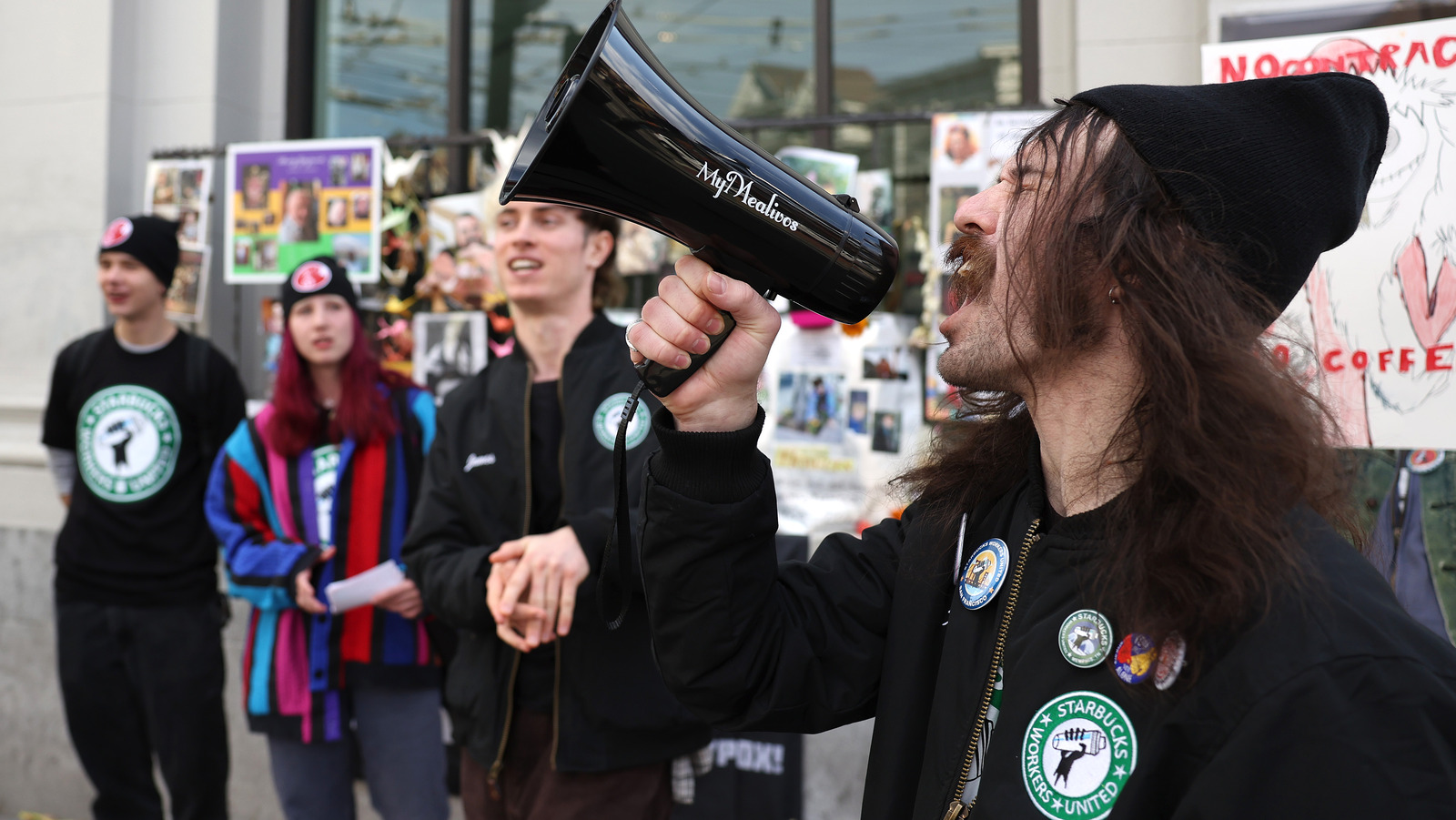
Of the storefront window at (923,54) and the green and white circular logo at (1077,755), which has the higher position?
the storefront window at (923,54)

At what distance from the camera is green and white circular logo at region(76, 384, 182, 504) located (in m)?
3.48

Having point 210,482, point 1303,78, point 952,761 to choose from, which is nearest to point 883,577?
point 952,761

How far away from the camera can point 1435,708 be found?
0.85 meters

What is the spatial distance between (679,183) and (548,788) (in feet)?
4.97

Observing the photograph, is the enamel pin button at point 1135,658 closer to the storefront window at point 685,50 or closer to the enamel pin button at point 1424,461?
the enamel pin button at point 1424,461

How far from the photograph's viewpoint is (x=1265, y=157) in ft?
3.61

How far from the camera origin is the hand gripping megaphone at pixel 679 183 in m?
1.19

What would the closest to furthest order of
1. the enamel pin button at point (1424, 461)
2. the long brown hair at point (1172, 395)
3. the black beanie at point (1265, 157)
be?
the long brown hair at point (1172, 395)
the black beanie at point (1265, 157)
the enamel pin button at point (1424, 461)

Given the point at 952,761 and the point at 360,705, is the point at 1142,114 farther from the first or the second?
the point at 360,705

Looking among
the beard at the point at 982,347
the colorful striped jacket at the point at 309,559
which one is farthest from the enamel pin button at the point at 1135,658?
the colorful striped jacket at the point at 309,559

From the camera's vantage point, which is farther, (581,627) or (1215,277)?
(581,627)

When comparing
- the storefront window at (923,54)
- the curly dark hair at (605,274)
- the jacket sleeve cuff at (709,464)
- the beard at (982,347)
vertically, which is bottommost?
the jacket sleeve cuff at (709,464)

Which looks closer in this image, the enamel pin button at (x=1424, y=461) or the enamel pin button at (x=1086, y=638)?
the enamel pin button at (x=1086, y=638)

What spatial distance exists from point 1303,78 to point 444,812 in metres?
2.83
